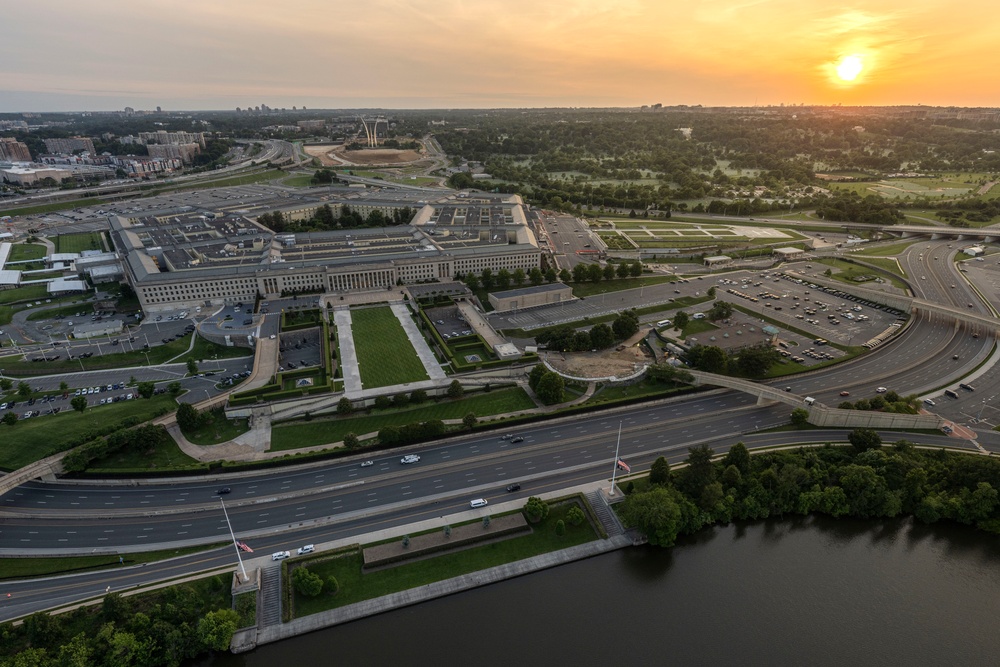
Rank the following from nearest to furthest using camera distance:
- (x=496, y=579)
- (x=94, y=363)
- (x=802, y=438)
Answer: (x=496, y=579)
(x=802, y=438)
(x=94, y=363)

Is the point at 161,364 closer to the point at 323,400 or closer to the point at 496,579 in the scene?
the point at 323,400

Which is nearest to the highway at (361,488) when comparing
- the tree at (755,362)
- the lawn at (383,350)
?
the tree at (755,362)

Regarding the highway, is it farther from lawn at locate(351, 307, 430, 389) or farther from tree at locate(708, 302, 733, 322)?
tree at locate(708, 302, 733, 322)

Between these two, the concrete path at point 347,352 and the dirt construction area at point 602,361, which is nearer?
the concrete path at point 347,352

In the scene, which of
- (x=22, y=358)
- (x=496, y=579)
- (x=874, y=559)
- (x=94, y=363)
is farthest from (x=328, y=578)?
(x=22, y=358)

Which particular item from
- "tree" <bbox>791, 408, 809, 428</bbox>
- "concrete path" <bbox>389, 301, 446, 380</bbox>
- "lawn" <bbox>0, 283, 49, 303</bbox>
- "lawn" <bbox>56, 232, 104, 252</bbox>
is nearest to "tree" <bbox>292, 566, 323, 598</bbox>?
"concrete path" <bbox>389, 301, 446, 380</bbox>

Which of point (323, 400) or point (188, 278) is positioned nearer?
point (323, 400)

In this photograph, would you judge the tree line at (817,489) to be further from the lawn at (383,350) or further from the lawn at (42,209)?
the lawn at (42,209)
